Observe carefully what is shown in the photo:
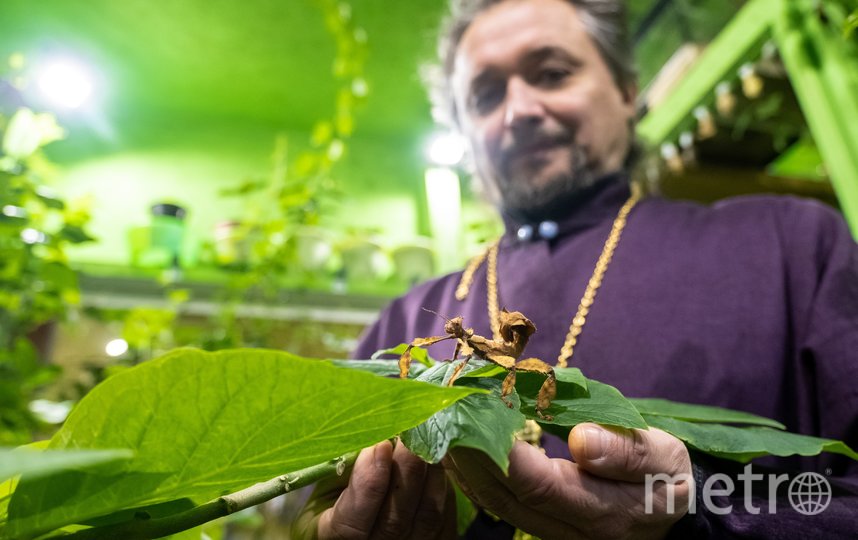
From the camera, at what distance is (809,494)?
0.33 m

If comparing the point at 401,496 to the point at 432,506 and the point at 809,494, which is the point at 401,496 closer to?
the point at 432,506

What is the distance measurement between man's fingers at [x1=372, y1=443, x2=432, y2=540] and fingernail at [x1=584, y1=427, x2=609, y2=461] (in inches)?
3.2

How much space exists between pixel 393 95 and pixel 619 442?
1746mm

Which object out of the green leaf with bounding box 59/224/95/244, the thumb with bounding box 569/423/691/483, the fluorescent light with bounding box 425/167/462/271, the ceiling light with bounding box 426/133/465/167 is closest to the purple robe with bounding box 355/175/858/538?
the thumb with bounding box 569/423/691/483

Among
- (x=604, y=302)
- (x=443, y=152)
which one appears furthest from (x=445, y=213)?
(x=604, y=302)

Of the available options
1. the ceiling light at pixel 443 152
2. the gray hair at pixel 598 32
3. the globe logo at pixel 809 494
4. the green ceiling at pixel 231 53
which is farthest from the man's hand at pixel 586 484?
the ceiling light at pixel 443 152

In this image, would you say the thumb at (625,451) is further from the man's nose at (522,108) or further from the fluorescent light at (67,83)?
the fluorescent light at (67,83)

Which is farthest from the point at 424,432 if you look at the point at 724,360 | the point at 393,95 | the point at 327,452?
the point at 393,95

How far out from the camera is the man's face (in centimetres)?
68

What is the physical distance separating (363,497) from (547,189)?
484mm

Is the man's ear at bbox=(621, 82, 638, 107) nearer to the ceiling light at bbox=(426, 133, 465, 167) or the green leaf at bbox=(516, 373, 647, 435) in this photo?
the green leaf at bbox=(516, 373, 647, 435)

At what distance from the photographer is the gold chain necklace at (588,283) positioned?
1.92 ft

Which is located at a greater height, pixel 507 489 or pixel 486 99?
pixel 486 99

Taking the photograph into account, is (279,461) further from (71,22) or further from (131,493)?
(71,22)
